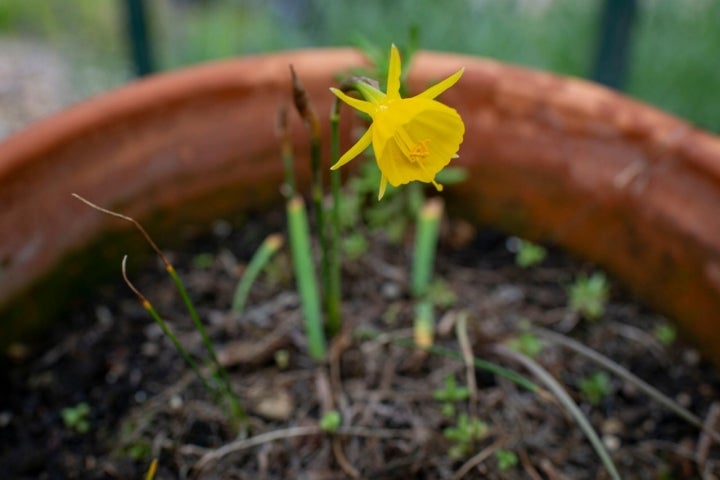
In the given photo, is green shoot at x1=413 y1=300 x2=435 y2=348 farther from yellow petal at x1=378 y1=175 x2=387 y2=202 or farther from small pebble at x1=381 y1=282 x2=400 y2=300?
yellow petal at x1=378 y1=175 x2=387 y2=202

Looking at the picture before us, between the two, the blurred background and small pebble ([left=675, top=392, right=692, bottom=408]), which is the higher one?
the blurred background

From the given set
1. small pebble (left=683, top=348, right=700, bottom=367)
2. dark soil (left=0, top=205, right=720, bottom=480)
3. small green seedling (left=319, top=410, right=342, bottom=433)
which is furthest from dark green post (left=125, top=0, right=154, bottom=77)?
small pebble (left=683, top=348, right=700, bottom=367)

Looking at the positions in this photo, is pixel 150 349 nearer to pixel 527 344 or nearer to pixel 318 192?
pixel 318 192

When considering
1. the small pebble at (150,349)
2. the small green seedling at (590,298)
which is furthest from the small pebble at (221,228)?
the small green seedling at (590,298)

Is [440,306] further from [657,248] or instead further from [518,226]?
[657,248]

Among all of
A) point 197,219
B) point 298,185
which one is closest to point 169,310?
point 197,219

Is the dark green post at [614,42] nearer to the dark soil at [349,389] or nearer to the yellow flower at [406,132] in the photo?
the dark soil at [349,389]
